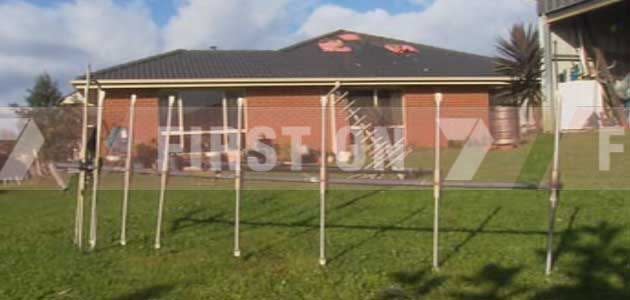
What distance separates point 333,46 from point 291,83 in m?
4.28

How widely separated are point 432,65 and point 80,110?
10.0 m

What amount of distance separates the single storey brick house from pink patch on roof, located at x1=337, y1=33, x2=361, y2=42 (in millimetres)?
1842

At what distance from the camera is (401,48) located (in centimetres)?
2030

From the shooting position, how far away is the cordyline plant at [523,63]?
53.2 ft

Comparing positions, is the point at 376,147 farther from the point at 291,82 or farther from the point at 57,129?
the point at 57,129

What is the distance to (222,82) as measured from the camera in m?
16.3

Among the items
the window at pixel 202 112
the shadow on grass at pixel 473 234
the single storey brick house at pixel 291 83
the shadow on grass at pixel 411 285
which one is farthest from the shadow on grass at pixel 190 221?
the single storey brick house at pixel 291 83

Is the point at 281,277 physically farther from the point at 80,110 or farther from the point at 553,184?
the point at 80,110

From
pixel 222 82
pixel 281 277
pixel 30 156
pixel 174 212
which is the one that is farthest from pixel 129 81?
pixel 281 277

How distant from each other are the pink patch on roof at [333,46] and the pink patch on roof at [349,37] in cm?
48

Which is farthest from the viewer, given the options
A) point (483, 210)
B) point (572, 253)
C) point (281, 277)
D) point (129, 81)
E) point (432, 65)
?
point (432, 65)

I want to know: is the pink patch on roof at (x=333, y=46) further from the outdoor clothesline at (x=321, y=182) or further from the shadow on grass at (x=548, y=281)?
the shadow on grass at (x=548, y=281)

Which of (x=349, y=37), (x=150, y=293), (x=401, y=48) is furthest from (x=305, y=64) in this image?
(x=150, y=293)

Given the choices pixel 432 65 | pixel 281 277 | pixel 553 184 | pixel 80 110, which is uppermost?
pixel 432 65
